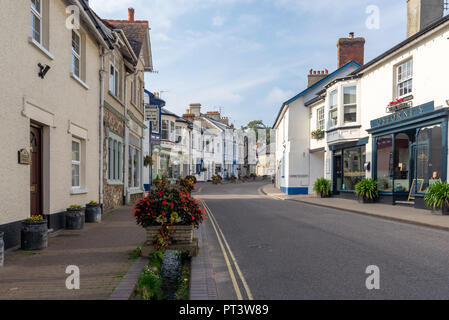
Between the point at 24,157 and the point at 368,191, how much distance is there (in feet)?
51.4

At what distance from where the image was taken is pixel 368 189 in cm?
1784

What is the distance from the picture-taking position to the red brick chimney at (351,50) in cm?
2498

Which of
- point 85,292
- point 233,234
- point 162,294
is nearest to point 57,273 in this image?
point 85,292

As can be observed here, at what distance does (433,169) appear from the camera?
14703 millimetres

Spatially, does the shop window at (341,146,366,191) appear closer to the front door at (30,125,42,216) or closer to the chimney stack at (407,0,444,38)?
the chimney stack at (407,0,444,38)

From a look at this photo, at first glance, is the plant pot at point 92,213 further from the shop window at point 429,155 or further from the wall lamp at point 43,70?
the shop window at point 429,155

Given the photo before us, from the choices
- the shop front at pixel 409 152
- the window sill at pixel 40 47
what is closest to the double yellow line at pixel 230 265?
the window sill at pixel 40 47

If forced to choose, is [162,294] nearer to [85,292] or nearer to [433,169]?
[85,292]

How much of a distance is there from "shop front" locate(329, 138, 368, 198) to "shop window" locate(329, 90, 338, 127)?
156cm

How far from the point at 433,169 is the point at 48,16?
14938 millimetres

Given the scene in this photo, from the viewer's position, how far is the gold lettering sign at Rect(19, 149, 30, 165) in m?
7.09

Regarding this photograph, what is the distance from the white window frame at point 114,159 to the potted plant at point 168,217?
27.1ft

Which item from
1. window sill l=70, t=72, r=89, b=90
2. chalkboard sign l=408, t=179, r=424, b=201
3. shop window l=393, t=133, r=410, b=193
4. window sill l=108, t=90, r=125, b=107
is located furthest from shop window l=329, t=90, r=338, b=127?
window sill l=70, t=72, r=89, b=90

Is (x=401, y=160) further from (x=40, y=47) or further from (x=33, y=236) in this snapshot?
(x=33, y=236)
